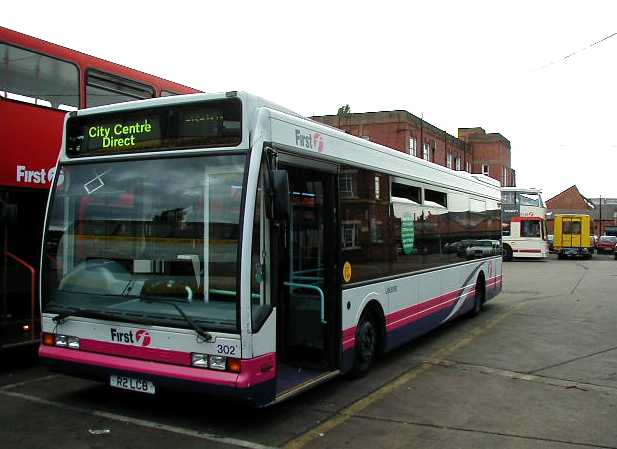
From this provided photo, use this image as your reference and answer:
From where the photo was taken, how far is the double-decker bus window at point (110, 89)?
8.32m

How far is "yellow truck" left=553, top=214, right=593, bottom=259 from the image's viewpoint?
132 feet

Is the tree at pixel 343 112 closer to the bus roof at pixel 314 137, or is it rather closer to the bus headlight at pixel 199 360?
the bus roof at pixel 314 137

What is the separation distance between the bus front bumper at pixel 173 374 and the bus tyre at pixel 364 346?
1.99 metres

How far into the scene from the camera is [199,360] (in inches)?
192

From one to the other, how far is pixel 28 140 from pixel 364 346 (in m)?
4.88

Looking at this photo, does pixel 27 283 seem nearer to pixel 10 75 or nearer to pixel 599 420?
pixel 10 75

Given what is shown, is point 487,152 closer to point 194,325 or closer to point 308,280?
point 308,280

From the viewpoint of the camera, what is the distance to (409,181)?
8.44 m

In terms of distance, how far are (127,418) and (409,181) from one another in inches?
192

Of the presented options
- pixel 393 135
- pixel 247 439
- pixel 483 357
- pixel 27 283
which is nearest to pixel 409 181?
pixel 483 357

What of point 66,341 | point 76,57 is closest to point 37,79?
point 76,57

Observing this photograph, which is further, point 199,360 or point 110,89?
point 110,89

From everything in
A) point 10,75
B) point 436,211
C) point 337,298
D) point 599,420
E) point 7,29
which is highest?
point 7,29

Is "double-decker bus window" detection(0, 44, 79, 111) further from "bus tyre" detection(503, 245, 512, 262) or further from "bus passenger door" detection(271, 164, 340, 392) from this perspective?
"bus tyre" detection(503, 245, 512, 262)
